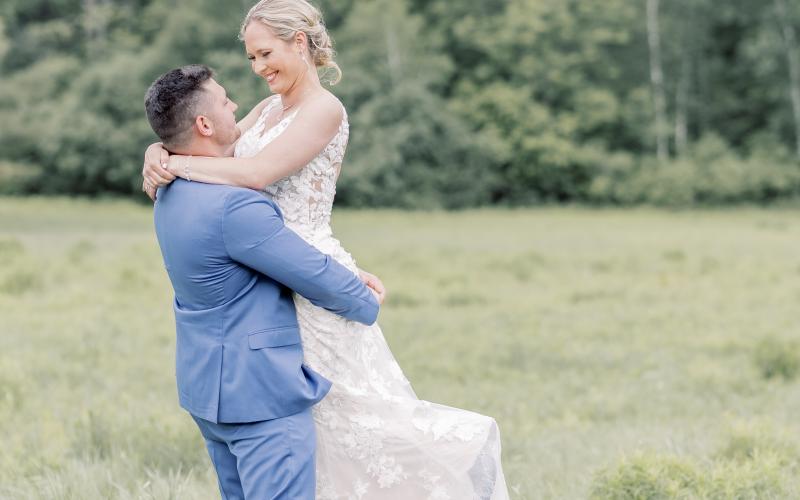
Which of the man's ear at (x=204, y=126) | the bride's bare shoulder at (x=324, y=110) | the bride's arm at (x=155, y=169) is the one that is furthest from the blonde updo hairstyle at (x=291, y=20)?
the bride's arm at (x=155, y=169)

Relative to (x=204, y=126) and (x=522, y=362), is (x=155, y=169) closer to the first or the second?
(x=204, y=126)

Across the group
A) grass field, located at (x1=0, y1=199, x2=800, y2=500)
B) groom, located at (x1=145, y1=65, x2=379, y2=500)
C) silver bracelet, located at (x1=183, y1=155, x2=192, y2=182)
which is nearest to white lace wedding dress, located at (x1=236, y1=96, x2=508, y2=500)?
groom, located at (x1=145, y1=65, x2=379, y2=500)

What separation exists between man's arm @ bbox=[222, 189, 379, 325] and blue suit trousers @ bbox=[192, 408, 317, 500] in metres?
0.42

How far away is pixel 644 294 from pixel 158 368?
6861 mm

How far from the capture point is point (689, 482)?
13.8ft

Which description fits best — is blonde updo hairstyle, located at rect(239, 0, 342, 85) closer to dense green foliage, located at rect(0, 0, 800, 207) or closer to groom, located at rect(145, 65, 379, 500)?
groom, located at rect(145, 65, 379, 500)

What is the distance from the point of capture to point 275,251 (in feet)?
9.16

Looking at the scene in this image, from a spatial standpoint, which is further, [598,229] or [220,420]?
[598,229]

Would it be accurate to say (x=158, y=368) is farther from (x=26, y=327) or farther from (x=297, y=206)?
(x=297, y=206)

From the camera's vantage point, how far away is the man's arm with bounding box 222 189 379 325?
9.11 feet

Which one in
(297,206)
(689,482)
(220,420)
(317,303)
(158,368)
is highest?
(297,206)

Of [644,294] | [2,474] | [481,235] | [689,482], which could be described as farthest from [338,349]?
[481,235]

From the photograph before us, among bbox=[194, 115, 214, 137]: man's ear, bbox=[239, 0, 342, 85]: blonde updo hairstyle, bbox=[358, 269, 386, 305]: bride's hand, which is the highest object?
bbox=[239, 0, 342, 85]: blonde updo hairstyle

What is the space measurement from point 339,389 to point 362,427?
0.15 m
